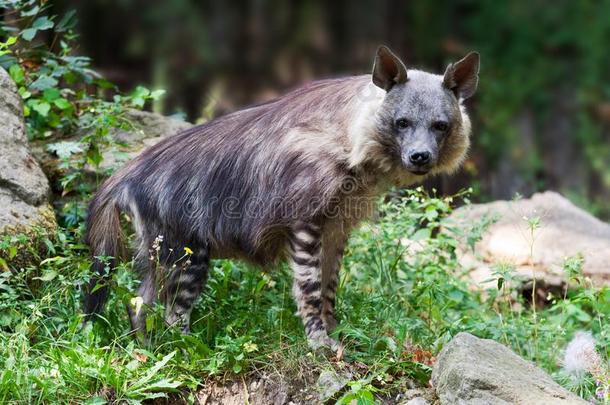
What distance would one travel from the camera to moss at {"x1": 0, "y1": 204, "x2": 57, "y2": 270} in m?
4.44

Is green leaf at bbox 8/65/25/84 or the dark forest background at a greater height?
green leaf at bbox 8/65/25/84

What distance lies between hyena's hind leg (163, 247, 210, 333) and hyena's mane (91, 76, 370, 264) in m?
0.12

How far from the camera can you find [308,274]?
454 centimetres

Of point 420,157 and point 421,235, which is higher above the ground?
point 420,157

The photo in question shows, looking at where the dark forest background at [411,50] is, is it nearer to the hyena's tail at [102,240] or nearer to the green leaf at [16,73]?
the green leaf at [16,73]

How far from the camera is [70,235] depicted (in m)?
5.02

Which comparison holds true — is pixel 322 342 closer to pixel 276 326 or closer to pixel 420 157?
pixel 276 326

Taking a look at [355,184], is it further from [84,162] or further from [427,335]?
[84,162]

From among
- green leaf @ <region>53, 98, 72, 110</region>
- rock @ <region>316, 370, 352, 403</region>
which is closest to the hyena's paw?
rock @ <region>316, 370, 352, 403</region>

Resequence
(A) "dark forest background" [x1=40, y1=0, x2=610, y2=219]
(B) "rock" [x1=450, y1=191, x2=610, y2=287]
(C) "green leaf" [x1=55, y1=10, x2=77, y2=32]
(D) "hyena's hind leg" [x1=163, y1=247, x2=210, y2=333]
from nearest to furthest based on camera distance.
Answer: (D) "hyena's hind leg" [x1=163, y1=247, x2=210, y2=333]
(C) "green leaf" [x1=55, y1=10, x2=77, y2=32]
(B) "rock" [x1=450, y1=191, x2=610, y2=287]
(A) "dark forest background" [x1=40, y1=0, x2=610, y2=219]

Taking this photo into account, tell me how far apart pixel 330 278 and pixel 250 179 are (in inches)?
27.7

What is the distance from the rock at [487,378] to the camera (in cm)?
369

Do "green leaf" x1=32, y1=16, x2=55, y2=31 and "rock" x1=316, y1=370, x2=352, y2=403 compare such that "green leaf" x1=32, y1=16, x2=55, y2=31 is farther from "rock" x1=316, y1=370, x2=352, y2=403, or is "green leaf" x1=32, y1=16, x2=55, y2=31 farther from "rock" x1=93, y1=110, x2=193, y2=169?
"rock" x1=316, y1=370, x2=352, y2=403

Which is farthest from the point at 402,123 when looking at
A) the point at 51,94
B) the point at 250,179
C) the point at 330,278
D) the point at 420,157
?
the point at 51,94
